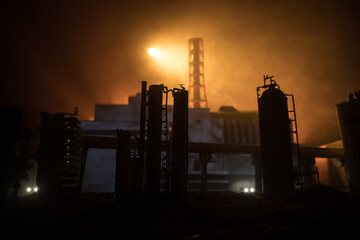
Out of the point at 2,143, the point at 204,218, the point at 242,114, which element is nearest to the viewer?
the point at 204,218

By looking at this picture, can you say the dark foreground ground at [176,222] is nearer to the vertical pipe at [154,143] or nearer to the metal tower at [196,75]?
the vertical pipe at [154,143]

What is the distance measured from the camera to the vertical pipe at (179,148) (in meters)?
10.6

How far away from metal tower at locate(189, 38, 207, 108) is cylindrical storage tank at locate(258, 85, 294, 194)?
27563 mm

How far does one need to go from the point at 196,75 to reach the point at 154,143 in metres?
32.8

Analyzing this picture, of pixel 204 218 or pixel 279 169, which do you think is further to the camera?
pixel 279 169

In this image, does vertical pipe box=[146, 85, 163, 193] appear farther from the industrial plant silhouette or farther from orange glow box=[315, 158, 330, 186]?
orange glow box=[315, 158, 330, 186]

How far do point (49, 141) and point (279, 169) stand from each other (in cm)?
1089

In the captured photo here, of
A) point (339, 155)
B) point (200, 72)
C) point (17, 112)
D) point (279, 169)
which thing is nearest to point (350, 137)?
point (339, 155)

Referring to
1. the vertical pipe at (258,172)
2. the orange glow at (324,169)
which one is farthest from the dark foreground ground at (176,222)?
the orange glow at (324,169)

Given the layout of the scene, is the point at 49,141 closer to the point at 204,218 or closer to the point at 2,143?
the point at 2,143

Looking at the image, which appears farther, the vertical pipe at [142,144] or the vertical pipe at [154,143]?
the vertical pipe at [142,144]

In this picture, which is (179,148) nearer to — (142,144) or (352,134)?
(142,144)

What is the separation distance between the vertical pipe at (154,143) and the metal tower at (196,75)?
99.0ft

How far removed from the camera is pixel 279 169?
12.6 m
